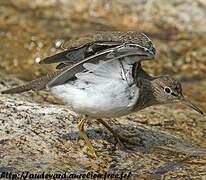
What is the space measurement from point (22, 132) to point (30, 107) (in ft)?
2.33

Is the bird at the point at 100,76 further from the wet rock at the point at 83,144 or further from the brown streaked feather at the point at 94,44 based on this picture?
the wet rock at the point at 83,144

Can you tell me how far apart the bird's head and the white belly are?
74 cm

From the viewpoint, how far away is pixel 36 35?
39.2ft

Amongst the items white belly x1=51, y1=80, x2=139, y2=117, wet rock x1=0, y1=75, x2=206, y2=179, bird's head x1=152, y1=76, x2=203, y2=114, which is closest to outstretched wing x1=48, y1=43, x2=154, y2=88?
white belly x1=51, y1=80, x2=139, y2=117

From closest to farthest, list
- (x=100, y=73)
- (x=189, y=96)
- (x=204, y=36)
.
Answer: (x=100, y=73) → (x=189, y=96) → (x=204, y=36)

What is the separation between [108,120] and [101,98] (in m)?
1.56

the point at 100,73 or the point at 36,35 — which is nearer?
the point at 100,73

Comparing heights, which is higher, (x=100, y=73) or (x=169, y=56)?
(x=100, y=73)

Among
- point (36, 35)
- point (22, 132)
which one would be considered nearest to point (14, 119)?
point (22, 132)

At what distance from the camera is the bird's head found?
23.2 feet

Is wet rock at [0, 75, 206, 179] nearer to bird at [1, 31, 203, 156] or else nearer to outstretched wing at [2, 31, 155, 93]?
bird at [1, 31, 203, 156]

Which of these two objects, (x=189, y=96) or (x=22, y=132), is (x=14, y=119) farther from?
(x=189, y=96)

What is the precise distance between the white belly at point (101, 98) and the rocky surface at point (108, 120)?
548mm

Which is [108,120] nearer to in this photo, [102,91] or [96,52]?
[102,91]
